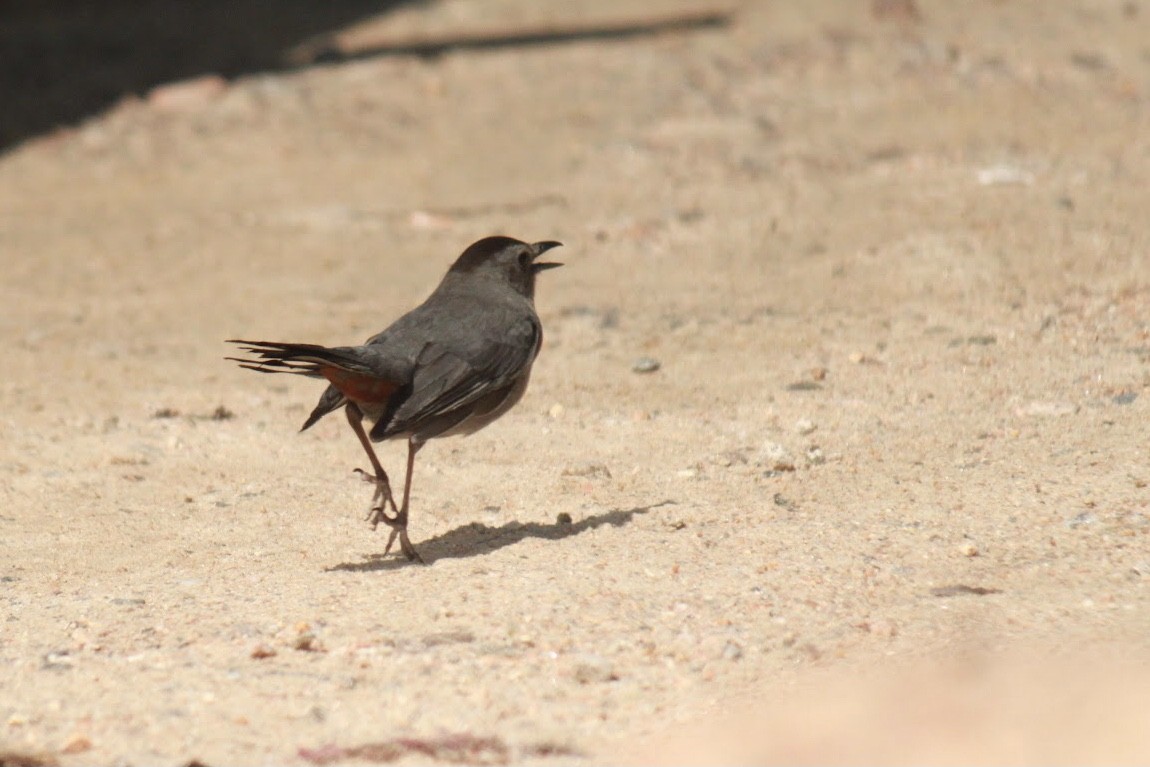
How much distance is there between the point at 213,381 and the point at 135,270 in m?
2.30

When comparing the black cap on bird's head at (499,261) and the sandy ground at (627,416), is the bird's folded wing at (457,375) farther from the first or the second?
the sandy ground at (627,416)

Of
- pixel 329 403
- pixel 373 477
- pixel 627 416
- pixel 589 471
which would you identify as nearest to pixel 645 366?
pixel 627 416

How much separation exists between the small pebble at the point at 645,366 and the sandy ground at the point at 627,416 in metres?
0.05

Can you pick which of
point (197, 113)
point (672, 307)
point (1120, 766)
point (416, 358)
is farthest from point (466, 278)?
point (197, 113)

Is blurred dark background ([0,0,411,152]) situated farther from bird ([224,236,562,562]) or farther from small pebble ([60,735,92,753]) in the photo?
small pebble ([60,735,92,753])

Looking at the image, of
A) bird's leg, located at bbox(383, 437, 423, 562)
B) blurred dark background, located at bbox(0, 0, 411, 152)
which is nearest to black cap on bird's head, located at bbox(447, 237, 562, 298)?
bird's leg, located at bbox(383, 437, 423, 562)

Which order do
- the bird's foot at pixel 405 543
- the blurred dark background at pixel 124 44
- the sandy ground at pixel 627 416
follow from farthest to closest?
the blurred dark background at pixel 124 44, the bird's foot at pixel 405 543, the sandy ground at pixel 627 416

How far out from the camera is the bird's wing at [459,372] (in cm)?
531

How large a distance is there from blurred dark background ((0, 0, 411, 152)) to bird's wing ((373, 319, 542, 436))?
8.07m

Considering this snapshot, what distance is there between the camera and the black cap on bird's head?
238 inches

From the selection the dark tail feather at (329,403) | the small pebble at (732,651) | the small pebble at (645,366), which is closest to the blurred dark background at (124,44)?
the small pebble at (645,366)

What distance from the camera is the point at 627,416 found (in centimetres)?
689

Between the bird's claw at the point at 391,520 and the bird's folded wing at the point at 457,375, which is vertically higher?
the bird's folded wing at the point at 457,375

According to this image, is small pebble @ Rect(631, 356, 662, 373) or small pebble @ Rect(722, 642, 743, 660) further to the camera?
small pebble @ Rect(631, 356, 662, 373)
